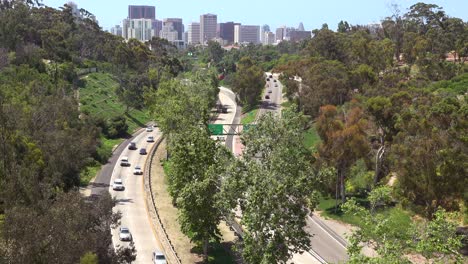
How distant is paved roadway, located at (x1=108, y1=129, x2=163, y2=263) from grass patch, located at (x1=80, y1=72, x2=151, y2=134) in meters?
15.2

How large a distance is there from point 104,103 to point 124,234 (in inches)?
2335

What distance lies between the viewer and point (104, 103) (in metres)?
95.7

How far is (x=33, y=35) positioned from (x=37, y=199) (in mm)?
93710

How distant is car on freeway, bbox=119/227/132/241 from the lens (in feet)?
129

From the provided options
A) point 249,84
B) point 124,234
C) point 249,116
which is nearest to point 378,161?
point 124,234

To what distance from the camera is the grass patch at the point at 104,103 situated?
89.5 metres

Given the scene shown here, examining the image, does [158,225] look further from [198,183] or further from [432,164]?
[432,164]

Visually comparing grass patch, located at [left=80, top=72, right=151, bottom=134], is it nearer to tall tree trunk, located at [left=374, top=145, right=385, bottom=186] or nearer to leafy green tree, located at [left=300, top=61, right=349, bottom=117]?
leafy green tree, located at [left=300, top=61, right=349, bottom=117]

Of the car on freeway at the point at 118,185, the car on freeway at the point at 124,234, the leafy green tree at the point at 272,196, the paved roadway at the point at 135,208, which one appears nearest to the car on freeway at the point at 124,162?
the paved roadway at the point at 135,208

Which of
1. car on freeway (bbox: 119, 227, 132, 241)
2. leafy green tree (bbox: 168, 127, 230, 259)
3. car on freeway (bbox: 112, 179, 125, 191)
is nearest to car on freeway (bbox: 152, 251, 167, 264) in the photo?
leafy green tree (bbox: 168, 127, 230, 259)

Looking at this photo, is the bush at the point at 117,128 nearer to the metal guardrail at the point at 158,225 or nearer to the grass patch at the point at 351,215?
the metal guardrail at the point at 158,225

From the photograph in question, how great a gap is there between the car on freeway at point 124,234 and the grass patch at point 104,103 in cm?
4469

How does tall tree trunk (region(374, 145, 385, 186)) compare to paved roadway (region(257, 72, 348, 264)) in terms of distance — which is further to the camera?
tall tree trunk (region(374, 145, 385, 186))

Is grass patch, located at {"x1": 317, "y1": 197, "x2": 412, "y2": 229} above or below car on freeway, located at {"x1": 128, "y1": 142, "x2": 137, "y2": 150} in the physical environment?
below
